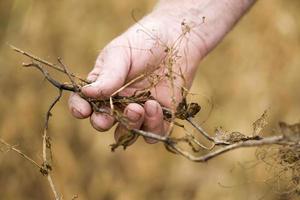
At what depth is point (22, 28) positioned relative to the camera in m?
2.39

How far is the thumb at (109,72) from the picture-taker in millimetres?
886

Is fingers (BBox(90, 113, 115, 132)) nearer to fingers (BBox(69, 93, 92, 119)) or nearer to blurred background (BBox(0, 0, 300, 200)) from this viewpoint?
fingers (BBox(69, 93, 92, 119))

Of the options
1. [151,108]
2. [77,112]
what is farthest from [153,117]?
[77,112]

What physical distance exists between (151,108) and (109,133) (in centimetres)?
141

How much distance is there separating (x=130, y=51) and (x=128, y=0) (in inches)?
60.3

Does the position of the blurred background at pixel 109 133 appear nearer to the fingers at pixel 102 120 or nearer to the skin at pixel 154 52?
the skin at pixel 154 52

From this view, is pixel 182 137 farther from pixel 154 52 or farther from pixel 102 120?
pixel 154 52

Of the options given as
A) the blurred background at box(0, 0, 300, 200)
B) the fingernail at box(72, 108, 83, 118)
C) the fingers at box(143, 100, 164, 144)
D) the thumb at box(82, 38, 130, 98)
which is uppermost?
the blurred background at box(0, 0, 300, 200)

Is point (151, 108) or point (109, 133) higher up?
point (109, 133)

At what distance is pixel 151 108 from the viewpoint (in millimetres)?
900

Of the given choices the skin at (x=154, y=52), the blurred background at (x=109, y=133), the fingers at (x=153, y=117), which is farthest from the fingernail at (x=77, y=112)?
the blurred background at (x=109, y=133)

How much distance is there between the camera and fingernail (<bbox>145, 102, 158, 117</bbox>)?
35.3 inches

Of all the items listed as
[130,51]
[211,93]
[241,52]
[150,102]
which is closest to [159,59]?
[130,51]

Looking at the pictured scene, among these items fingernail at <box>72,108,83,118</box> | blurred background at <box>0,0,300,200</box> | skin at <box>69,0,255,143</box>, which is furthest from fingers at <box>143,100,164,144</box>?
blurred background at <box>0,0,300,200</box>
